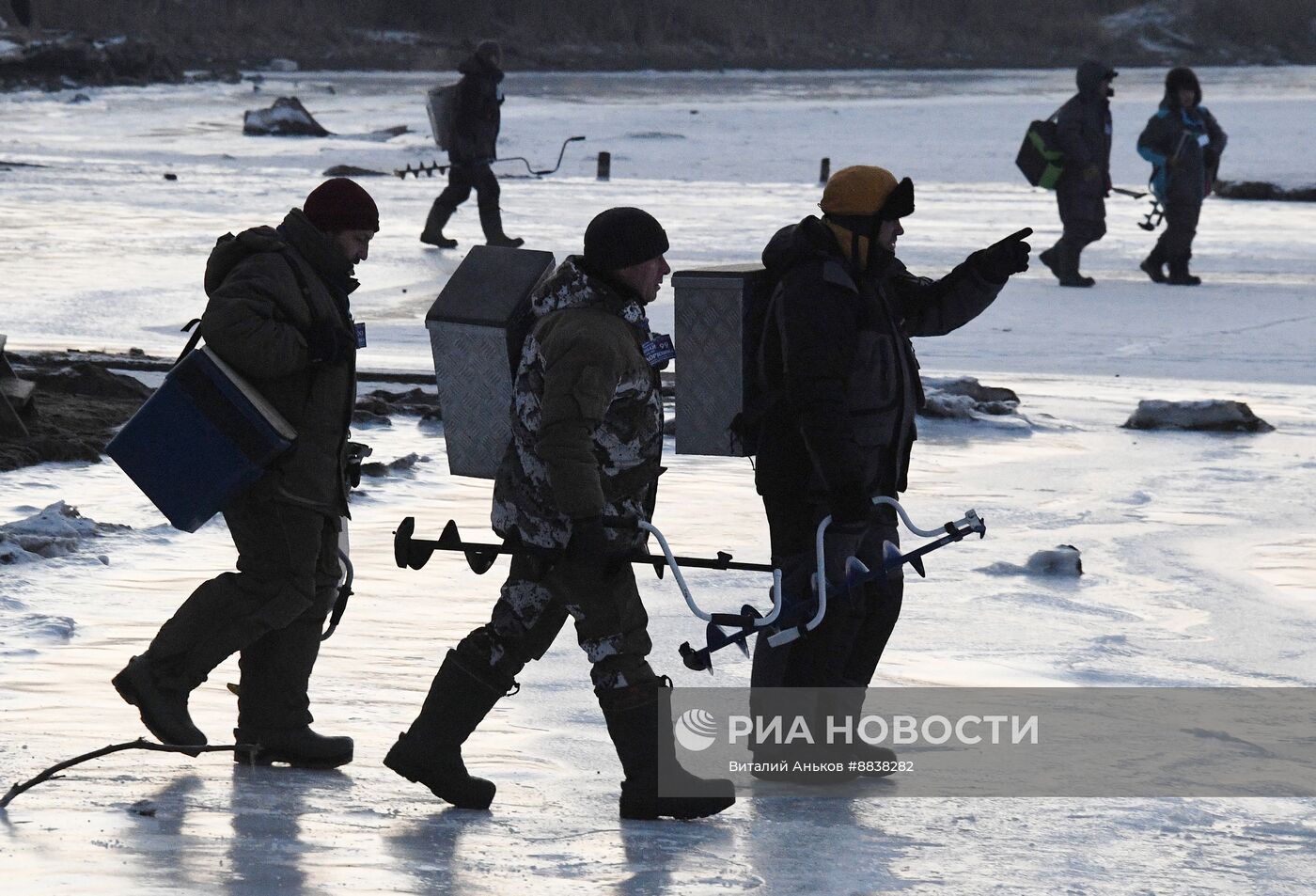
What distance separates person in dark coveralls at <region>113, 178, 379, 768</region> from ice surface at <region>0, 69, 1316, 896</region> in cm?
15

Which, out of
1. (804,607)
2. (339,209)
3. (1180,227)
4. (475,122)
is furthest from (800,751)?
(475,122)

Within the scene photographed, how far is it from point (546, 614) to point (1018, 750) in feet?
3.93

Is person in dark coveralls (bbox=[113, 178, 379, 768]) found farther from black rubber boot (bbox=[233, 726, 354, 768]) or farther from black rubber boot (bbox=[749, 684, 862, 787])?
black rubber boot (bbox=[749, 684, 862, 787])

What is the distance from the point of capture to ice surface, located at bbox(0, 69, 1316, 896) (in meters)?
3.35

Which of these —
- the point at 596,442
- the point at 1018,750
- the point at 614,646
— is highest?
the point at 596,442

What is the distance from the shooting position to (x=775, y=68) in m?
64.1

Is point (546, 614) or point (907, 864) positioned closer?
point (907, 864)

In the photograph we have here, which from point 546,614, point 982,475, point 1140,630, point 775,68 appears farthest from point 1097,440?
point 775,68

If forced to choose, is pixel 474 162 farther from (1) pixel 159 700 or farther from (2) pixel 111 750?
(2) pixel 111 750

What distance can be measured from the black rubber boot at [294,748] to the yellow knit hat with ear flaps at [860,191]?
1503mm

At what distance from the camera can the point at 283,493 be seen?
12.1ft

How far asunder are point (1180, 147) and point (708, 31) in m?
66.6

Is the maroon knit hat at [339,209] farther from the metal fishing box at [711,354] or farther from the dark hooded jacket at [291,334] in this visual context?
the metal fishing box at [711,354]

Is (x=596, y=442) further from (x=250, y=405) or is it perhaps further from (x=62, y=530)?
(x=62, y=530)
